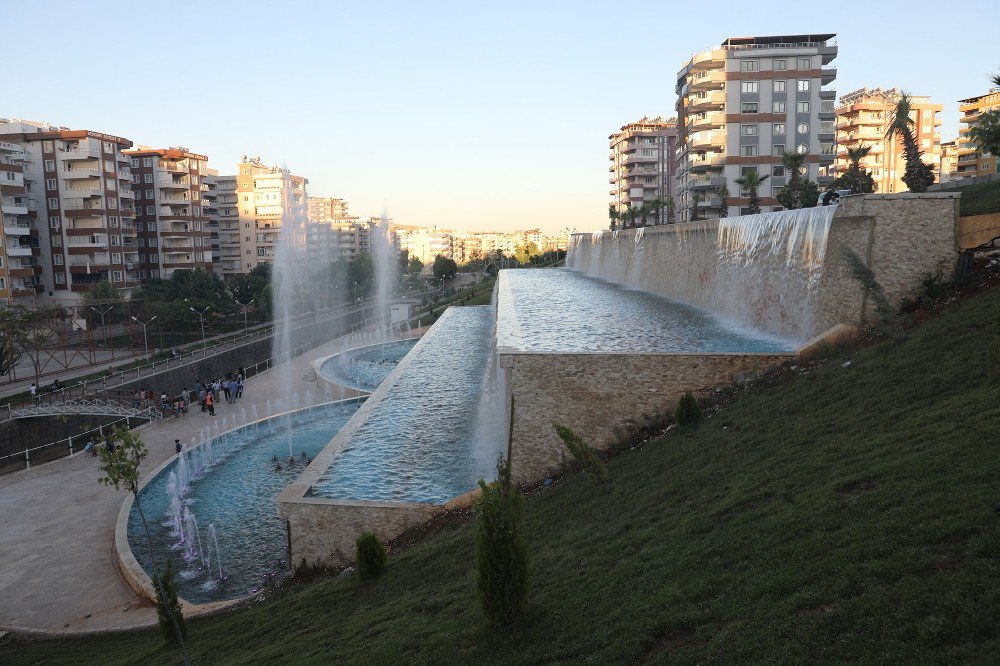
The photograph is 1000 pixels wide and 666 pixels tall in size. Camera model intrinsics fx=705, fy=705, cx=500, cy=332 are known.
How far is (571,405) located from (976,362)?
6.50 metres

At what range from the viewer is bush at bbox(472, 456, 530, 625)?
20.5ft

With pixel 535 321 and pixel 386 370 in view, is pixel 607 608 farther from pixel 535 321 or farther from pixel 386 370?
pixel 386 370

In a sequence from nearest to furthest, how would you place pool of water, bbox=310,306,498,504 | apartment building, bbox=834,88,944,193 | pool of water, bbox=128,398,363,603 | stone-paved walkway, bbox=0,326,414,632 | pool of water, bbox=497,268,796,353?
1. stone-paved walkway, bbox=0,326,414,632
2. pool of water, bbox=128,398,363,603
3. pool of water, bbox=310,306,498,504
4. pool of water, bbox=497,268,796,353
5. apartment building, bbox=834,88,944,193

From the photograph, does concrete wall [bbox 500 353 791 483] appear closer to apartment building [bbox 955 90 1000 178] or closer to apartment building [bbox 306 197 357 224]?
apartment building [bbox 955 90 1000 178]

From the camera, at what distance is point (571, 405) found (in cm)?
1337

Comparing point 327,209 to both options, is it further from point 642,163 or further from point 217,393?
point 217,393

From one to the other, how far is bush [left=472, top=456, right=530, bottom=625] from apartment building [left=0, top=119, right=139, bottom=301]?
60.0 metres

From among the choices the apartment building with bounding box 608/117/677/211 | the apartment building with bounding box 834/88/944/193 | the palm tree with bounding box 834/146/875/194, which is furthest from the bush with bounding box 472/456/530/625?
the apartment building with bounding box 608/117/677/211

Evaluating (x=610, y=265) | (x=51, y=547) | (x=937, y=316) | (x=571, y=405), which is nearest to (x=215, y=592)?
(x=51, y=547)

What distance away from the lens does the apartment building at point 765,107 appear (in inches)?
1948

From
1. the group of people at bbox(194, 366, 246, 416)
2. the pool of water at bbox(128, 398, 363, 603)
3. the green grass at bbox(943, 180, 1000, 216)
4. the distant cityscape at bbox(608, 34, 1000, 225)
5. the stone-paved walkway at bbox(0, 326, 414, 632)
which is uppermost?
the distant cityscape at bbox(608, 34, 1000, 225)

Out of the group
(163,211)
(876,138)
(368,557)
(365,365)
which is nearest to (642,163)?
(876,138)

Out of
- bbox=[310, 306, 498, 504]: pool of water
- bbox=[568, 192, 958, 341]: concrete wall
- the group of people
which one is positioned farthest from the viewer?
the group of people

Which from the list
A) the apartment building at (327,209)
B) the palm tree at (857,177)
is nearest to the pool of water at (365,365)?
the palm tree at (857,177)
